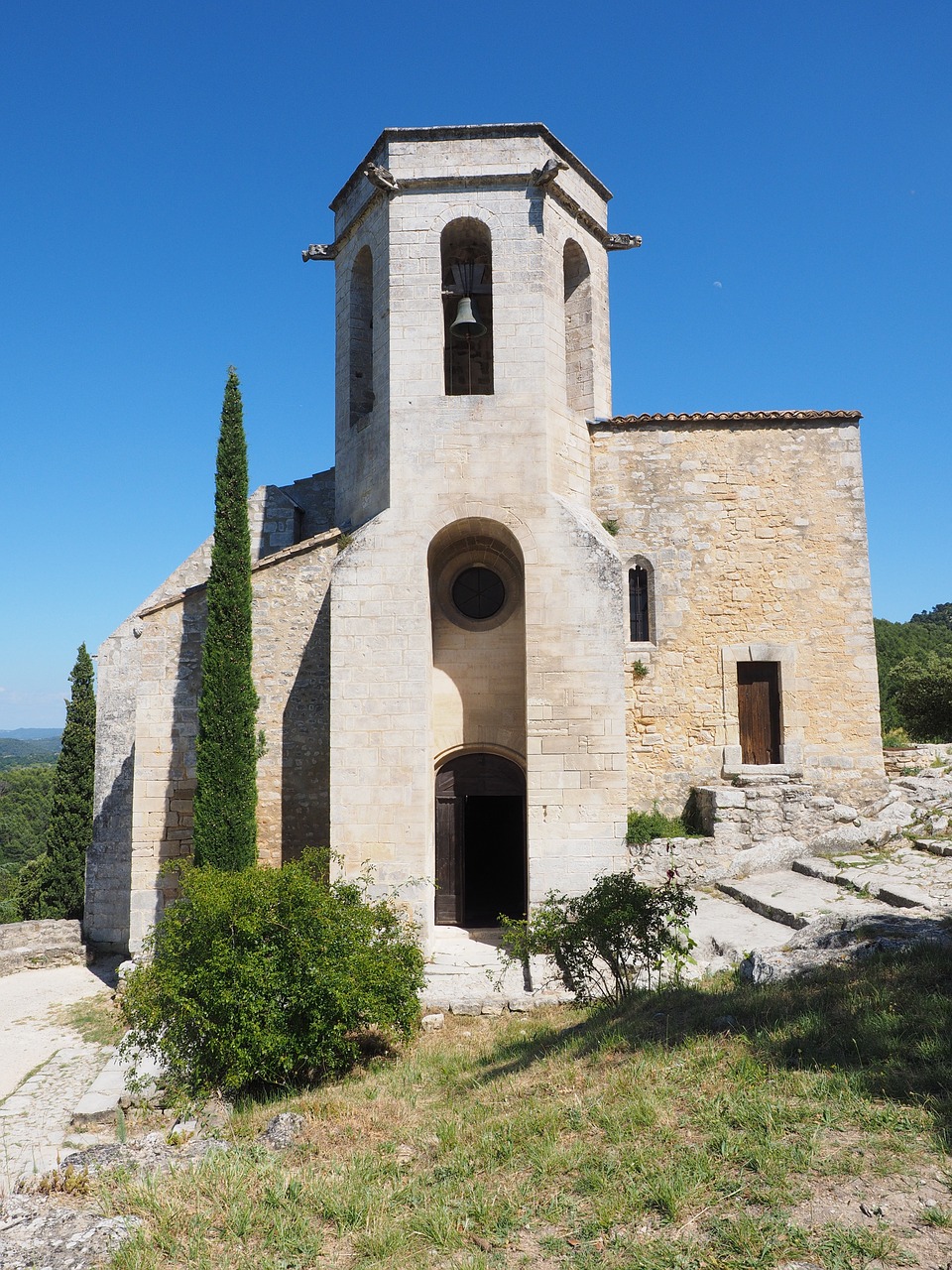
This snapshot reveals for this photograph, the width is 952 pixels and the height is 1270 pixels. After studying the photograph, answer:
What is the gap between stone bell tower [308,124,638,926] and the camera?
1050 cm

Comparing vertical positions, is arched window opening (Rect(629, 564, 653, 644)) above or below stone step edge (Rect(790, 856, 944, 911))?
above

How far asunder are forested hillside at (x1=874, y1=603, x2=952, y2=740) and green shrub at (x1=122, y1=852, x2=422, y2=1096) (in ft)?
65.9

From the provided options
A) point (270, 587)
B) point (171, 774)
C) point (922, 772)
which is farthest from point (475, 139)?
point (922, 772)

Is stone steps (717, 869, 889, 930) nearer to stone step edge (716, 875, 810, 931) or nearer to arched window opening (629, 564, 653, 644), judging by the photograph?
stone step edge (716, 875, 810, 931)

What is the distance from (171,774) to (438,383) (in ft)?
22.9

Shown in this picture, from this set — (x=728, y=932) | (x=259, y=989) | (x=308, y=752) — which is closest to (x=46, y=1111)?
(x=259, y=989)

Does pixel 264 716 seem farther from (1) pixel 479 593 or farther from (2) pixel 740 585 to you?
(2) pixel 740 585

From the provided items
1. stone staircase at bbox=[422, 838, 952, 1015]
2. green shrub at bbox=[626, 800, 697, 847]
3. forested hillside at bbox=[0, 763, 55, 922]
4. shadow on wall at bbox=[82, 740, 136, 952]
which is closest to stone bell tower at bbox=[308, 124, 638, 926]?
stone staircase at bbox=[422, 838, 952, 1015]

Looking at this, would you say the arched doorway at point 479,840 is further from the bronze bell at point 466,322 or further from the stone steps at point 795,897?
the bronze bell at point 466,322

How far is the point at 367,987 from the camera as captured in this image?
22.6 feet

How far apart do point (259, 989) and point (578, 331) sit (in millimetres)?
10657

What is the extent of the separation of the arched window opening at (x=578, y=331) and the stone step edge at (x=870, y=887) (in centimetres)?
770

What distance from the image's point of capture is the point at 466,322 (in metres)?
11.9

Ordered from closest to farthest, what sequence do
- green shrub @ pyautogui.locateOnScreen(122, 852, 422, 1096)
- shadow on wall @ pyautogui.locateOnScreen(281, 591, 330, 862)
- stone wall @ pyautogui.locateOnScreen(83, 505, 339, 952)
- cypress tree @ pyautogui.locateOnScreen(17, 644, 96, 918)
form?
green shrub @ pyautogui.locateOnScreen(122, 852, 422, 1096), stone wall @ pyautogui.locateOnScreen(83, 505, 339, 952), shadow on wall @ pyautogui.locateOnScreen(281, 591, 330, 862), cypress tree @ pyautogui.locateOnScreen(17, 644, 96, 918)
